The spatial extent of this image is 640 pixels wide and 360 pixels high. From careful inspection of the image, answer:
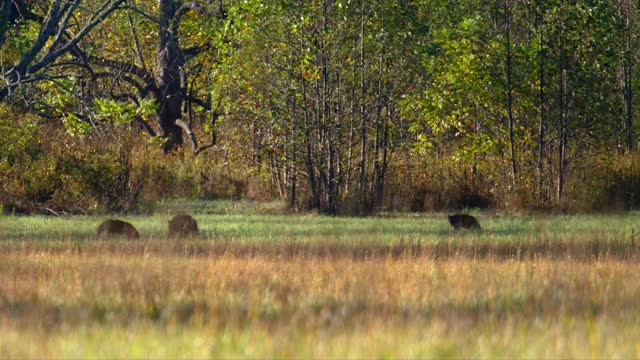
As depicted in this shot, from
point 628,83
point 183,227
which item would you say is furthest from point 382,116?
point 183,227

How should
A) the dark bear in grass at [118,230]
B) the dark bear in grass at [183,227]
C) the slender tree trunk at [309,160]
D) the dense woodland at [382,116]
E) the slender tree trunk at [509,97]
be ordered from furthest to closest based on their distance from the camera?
the slender tree trunk at [509,97]
the slender tree trunk at [309,160]
the dense woodland at [382,116]
the dark bear in grass at [183,227]
the dark bear in grass at [118,230]

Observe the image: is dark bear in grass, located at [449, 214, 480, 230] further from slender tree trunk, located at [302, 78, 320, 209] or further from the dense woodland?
slender tree trunk, located at [302, 78, 320, 209]

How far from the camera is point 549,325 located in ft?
25.5

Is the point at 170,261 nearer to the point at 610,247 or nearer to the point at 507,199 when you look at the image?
the point at 610,247

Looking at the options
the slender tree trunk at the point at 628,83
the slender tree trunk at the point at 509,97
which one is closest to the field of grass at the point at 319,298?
the slender tree trunk at the point at 509,97

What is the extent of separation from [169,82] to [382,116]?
41.7ft

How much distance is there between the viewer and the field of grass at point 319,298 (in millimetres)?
6824

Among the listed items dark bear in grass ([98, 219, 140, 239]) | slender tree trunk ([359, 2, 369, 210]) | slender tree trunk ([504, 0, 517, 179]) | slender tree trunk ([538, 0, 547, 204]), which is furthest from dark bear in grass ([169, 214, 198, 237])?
slender tree trunk ([504, 0, 517, 179])

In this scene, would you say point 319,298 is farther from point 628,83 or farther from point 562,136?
point 628,83

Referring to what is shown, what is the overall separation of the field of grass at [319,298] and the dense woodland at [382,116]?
31.1 feet

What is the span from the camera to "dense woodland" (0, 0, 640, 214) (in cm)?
2678

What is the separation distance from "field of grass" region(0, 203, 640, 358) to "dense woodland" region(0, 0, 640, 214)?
9.47 metres

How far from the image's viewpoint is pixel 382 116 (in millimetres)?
29219

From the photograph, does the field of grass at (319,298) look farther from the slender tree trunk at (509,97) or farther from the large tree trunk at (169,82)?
the large tree trunk at (169,82)
